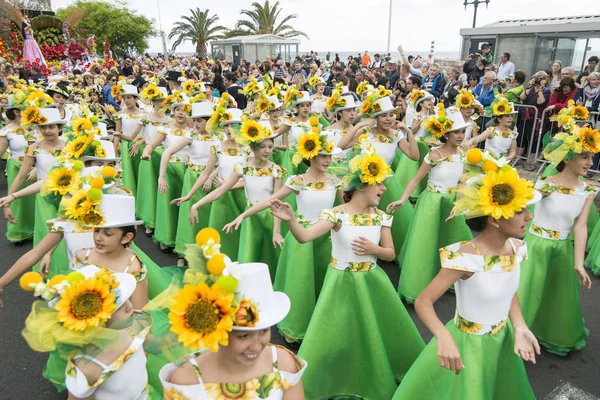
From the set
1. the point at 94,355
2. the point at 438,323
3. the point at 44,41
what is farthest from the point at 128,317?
the point at 44,41

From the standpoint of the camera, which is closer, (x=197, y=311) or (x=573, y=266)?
(x=197, y=311)

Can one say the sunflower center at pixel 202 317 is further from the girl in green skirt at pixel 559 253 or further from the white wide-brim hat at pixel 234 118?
the white wide-brim hat at pixel 234 118

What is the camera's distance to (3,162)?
1253 centimetres

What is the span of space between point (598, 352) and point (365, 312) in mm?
2509

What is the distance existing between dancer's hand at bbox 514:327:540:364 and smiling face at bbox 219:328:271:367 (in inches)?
62.5

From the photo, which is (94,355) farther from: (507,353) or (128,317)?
(507,353)

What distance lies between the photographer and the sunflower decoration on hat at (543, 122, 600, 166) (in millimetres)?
3961

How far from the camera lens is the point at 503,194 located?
2.53 m

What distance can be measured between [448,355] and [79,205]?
252cm

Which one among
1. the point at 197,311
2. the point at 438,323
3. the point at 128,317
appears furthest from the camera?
the point at 438,323

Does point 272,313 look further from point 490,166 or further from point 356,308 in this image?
point 356,308

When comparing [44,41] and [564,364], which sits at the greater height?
[44,41]

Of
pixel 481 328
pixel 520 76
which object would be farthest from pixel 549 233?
pixel 520 76

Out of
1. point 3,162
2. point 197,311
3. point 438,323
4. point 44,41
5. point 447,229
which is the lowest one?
point 3,162
